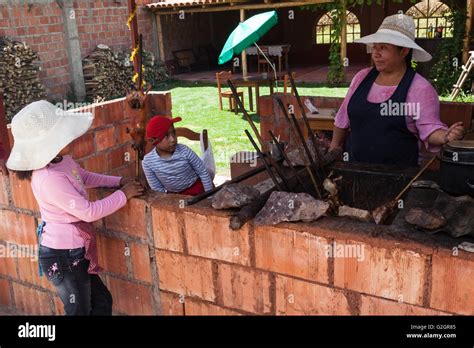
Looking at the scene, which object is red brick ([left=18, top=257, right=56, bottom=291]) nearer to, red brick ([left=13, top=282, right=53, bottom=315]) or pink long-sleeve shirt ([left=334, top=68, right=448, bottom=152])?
red brick ([left=13, top=282, right=53, bottom=315])

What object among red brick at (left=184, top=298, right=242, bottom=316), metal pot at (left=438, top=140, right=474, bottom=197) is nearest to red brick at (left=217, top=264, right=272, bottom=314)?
red brick at (left=184, top=298, right=242, bottom=316)

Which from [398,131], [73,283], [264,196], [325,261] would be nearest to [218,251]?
[264,196]

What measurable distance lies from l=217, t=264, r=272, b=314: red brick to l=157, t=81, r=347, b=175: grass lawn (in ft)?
13.1

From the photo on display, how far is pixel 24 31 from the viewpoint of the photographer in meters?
11.9

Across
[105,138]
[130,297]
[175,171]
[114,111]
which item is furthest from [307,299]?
[114,111]

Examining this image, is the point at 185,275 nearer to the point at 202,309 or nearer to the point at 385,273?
the point at 202,309

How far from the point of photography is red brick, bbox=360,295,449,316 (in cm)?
197

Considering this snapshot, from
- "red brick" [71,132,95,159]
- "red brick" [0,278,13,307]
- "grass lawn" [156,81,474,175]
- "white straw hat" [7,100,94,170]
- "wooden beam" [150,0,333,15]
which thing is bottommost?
"red brick" [0,278,13,307]

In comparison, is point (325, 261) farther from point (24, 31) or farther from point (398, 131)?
point (24, 31)

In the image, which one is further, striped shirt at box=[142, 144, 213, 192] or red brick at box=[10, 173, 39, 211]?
striped shirt at box=[142, 144, 213, 192]

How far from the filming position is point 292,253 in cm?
218

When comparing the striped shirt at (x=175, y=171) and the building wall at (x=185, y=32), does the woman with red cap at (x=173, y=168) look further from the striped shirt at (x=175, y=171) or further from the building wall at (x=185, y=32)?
the building wall at (x=185, y=32)
